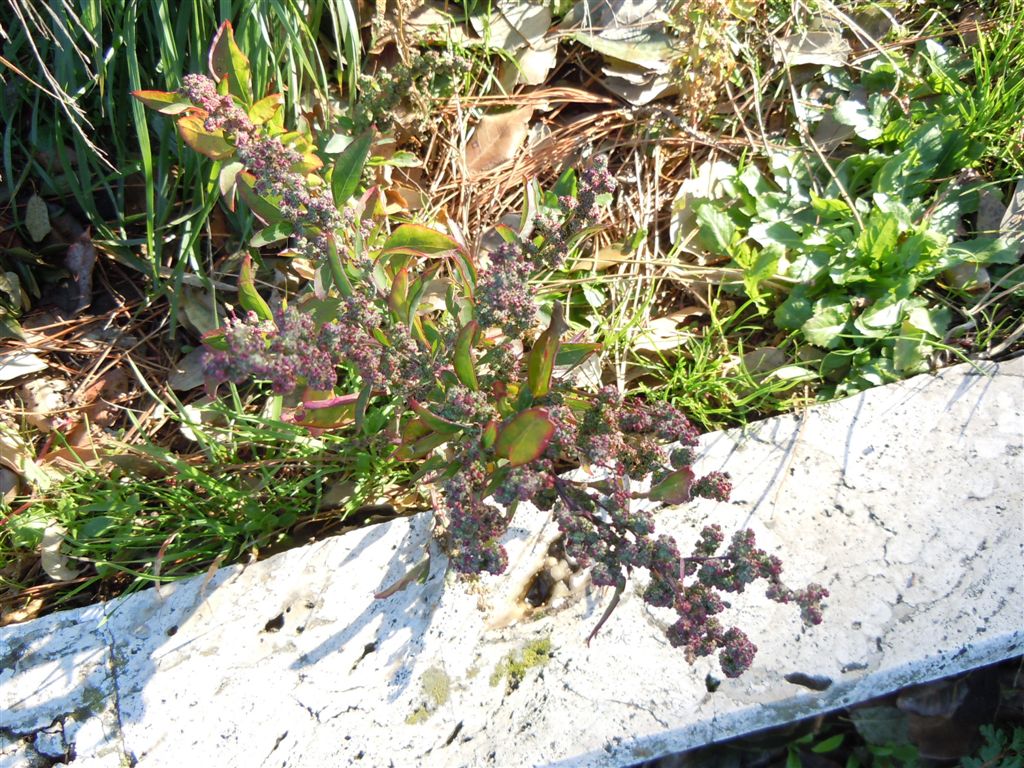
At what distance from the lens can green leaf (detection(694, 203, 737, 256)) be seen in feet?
9.05

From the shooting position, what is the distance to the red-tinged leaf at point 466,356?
1778 mm

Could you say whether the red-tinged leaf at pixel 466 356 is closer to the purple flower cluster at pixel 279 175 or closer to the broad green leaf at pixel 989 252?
the purple flower cluster at pixel 279 175

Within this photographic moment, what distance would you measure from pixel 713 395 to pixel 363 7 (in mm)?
1870

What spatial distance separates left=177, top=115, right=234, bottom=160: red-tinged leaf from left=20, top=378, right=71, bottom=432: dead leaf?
1.27 meters

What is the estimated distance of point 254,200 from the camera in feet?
6.63

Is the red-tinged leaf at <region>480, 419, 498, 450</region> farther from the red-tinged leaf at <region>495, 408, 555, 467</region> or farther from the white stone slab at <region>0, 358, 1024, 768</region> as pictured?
the white stone slab at <region>0, 358, 1024, 768</region>

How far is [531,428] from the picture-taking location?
1.63 metres

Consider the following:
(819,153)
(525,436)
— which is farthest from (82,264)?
(819,153)

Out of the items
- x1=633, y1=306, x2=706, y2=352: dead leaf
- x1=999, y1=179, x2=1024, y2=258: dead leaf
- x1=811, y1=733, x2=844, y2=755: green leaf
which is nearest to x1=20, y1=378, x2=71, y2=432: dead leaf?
x1=633, y1=306, x2=706, y2=352: dead leaf

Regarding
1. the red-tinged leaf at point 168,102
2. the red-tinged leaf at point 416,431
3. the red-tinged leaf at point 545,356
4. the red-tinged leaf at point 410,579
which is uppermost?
the red-tinged leaf at point 168,102

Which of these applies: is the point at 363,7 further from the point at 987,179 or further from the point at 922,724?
the point at 922,724

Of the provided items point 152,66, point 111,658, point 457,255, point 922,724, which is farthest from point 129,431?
point 922,724

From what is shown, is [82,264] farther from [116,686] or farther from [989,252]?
[989,252]

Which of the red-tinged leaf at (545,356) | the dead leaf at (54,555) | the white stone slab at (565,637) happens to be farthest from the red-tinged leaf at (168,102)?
the dead leaf at (54,555)
